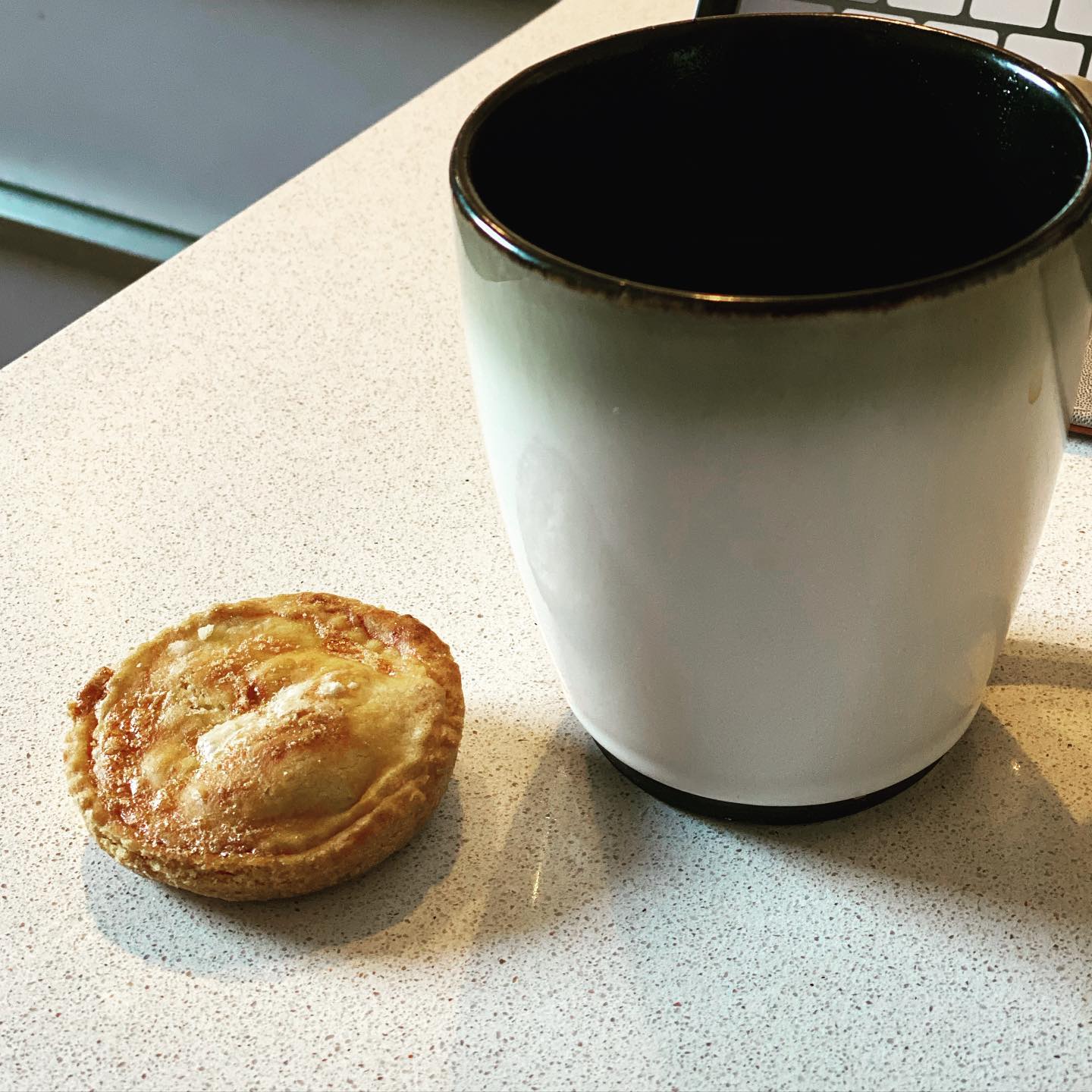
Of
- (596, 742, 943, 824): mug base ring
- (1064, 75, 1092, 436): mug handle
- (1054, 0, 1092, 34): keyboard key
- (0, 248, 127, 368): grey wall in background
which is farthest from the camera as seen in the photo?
(0, 248, 127, 368): grey wall in background

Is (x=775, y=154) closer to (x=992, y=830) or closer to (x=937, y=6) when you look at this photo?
(x=992, y=830)

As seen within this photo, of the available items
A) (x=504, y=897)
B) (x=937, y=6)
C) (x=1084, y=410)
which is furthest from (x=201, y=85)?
(x=504, y=897)

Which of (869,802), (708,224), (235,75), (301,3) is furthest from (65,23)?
(869,802)

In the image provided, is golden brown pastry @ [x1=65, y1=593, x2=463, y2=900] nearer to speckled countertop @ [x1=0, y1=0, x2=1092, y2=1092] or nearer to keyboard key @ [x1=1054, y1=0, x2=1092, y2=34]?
speckled countertop @ [x1=0, y1=0, x2=1092, y2=1092]

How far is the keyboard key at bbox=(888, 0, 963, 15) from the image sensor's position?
66 centimetres

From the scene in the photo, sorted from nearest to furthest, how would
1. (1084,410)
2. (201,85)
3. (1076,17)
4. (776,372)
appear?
1. (776,372)
2. (1084,410)
3. (1076,17)
4. (201,85)

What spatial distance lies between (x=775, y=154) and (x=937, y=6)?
349 millimetres

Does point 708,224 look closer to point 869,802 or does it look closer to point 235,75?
point 869,802

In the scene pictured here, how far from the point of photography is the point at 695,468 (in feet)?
0.90

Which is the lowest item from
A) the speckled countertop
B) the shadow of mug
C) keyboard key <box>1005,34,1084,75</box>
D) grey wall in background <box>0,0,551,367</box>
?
grey wall in background <box>0,0,551,367</box>

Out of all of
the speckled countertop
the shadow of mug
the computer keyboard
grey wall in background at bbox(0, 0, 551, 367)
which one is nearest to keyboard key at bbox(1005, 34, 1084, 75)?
the computer keyboard

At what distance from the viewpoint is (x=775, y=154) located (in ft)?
1.29

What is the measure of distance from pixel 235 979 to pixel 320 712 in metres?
0.08

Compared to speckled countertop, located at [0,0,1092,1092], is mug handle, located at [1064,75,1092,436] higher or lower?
higher
